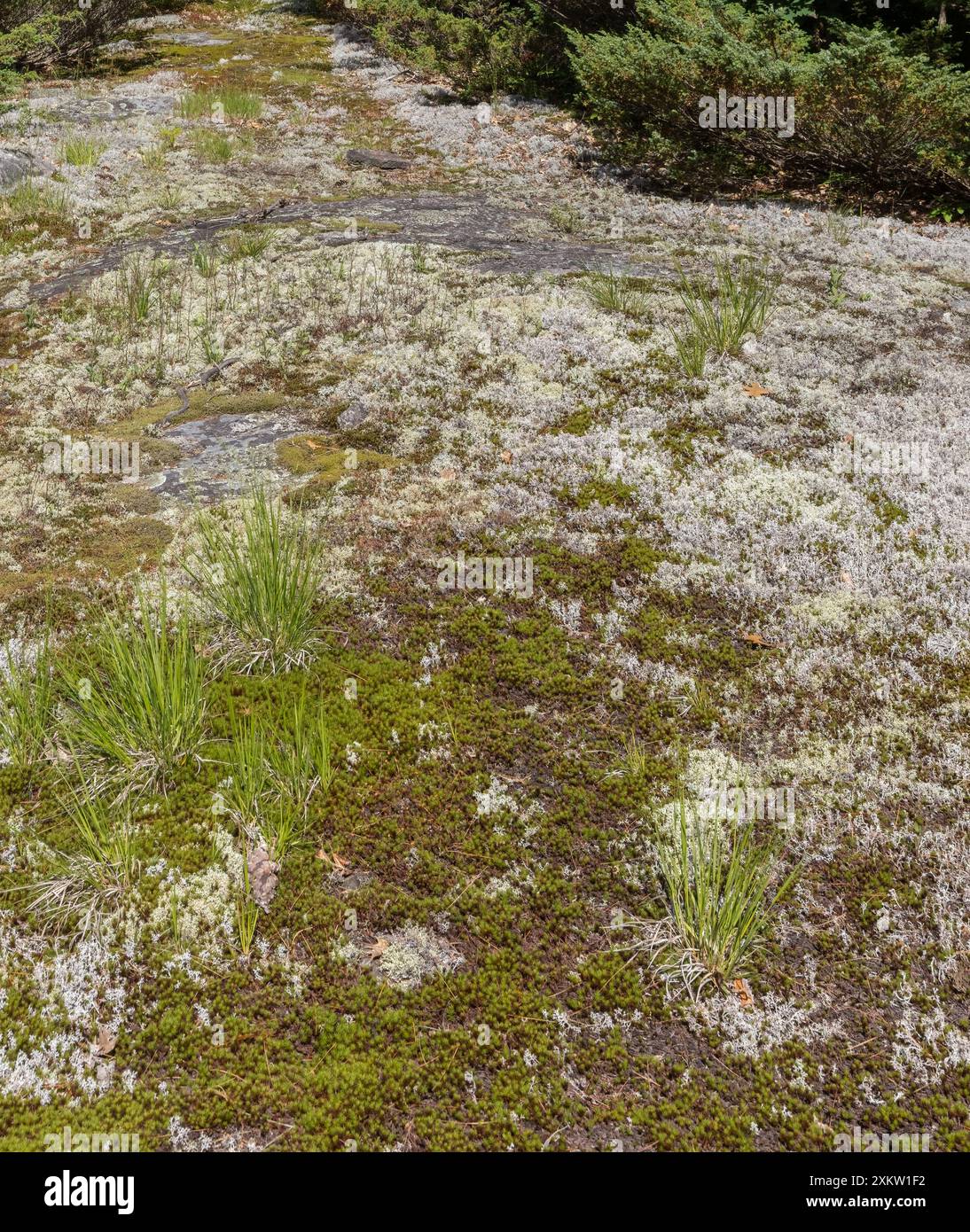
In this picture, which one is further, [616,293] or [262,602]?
[616,293]

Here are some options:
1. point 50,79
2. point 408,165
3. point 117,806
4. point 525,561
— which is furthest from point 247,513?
point 50,79

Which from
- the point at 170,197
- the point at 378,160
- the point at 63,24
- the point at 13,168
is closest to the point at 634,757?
the point at 170,197

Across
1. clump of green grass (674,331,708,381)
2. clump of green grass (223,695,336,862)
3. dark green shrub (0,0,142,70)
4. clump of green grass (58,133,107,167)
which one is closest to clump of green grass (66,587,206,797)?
clump of green grass (223,695,336,862)

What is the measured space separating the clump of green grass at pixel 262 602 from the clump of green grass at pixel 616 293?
19.7ft

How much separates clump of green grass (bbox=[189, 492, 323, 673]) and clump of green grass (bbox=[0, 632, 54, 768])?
1080 mm

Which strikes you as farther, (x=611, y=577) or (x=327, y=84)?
(x=327, y=84)

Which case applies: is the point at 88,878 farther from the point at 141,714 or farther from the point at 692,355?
the point at 692,355

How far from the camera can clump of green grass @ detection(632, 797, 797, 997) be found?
387cm

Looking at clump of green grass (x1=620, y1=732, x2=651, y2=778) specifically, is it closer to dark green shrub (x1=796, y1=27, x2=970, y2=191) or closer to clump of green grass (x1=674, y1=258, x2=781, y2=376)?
clump of green grass (x1=674, y1=258, x2=781, y2=376)

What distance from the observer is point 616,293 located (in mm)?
10312

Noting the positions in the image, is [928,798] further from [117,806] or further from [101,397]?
[101,397]

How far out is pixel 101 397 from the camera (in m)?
8.55

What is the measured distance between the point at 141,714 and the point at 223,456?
385cm

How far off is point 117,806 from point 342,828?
49.9 inches
